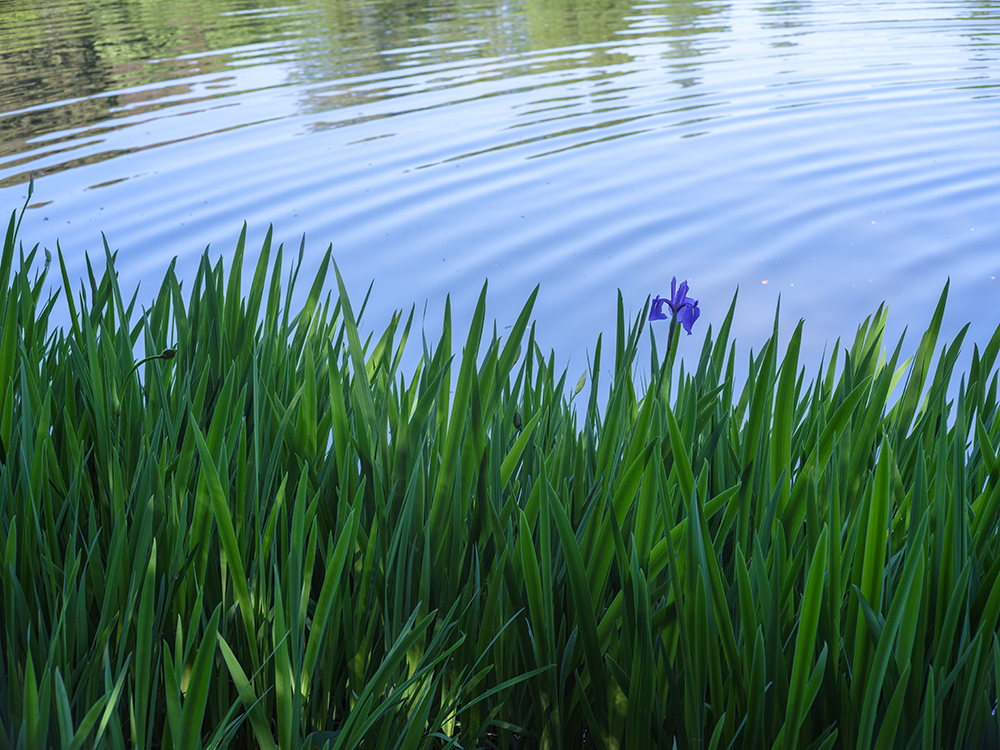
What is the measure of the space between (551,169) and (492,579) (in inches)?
176

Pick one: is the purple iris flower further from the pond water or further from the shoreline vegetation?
the pond water

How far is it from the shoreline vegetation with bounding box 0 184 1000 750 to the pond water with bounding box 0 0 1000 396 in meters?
1.51

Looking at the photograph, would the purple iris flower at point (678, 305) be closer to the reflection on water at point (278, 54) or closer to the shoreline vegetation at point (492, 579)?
the shoreline vegetation at point (492, 579)

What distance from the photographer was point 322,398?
47.4 inches

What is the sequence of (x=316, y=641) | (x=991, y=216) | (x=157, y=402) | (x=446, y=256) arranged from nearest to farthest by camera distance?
(x=316, y=641), (x=157, y=402), (x=446, y=256), (x=991, y=216)

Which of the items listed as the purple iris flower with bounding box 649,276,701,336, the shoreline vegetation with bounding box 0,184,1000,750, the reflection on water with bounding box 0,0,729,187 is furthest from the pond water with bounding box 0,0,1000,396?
the shoreline vegetation with bounding box 0,184,1000,750

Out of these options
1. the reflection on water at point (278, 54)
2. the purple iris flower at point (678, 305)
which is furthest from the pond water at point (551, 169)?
the purple iris flower at point (678, 305)

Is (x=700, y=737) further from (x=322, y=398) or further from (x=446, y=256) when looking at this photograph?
(x=446, y=256)

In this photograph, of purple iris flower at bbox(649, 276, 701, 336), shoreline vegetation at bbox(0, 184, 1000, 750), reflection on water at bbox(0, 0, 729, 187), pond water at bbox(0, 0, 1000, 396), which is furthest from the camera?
reflection on water at bbox(0, 0, 729, 187)

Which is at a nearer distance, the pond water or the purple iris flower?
the purple iris flower

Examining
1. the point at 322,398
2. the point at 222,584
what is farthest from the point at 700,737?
the point at 322,398

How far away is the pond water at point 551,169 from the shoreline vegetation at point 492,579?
1506 mm

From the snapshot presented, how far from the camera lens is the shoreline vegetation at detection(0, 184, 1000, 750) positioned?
642 millimetres

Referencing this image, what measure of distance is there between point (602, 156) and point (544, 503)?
4799 millimetres
